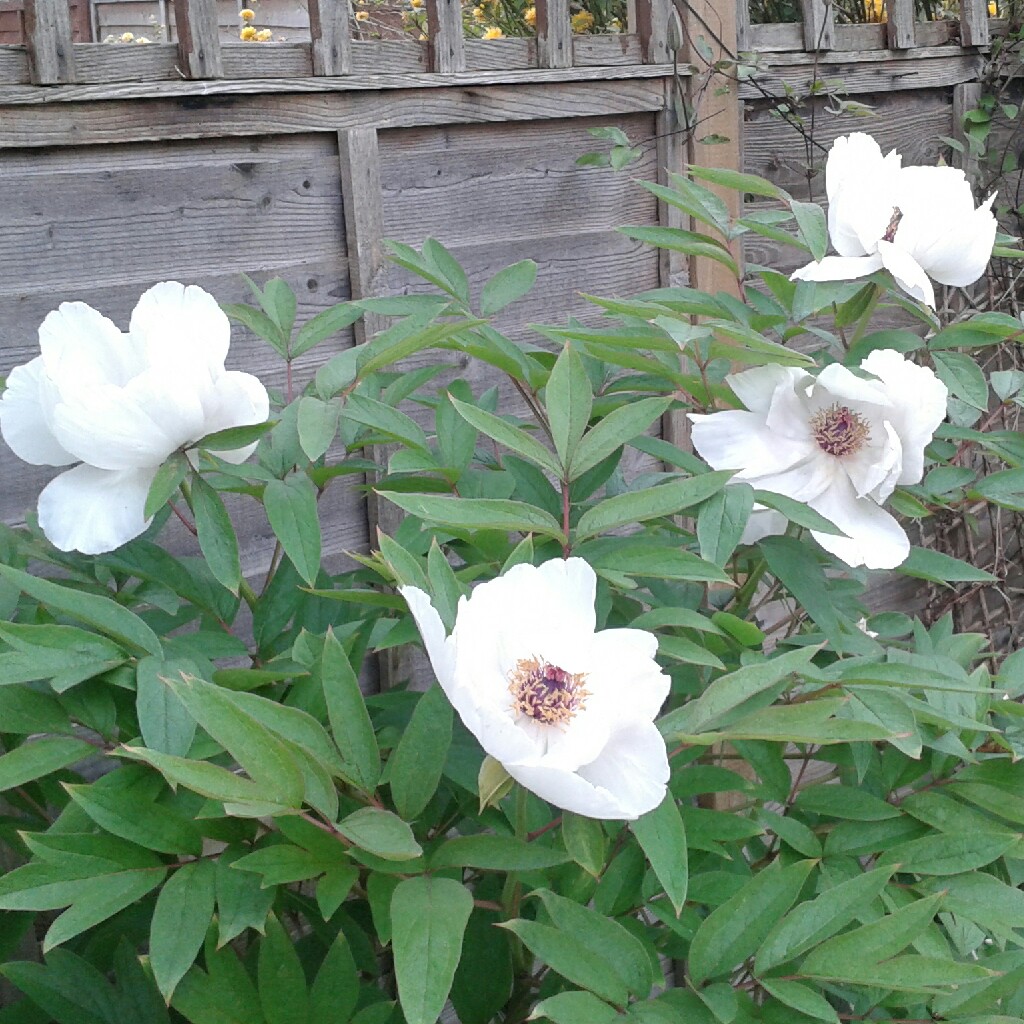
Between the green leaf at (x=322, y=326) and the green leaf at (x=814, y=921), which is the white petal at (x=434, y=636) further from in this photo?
the green leaf at (x=322, y=326)

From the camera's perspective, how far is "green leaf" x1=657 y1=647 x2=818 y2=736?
0.64 m

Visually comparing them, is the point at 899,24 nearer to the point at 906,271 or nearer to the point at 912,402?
the point at 906,271

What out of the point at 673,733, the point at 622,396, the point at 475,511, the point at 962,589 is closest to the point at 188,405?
the point at 475,511

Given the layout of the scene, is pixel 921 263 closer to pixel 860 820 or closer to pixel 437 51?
pixel 860 820

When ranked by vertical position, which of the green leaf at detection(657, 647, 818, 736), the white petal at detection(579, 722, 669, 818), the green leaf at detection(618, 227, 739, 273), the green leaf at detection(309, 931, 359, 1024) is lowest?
the green leaf at detection(309, 931, 359, 1024)

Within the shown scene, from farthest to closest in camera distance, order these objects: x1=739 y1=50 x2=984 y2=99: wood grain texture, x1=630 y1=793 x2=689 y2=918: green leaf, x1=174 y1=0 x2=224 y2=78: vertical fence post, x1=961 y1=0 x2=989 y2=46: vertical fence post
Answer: x1=961 y1=0 x2=989 y2=46: vertical fence post → x1=739 y1=50 x2=984 y2=99: wood grain texture → x1=174 y1=0 x2=224 y2=78: vertical fence post → x1=630 y1=793 x2=689 y2=918: green leaf

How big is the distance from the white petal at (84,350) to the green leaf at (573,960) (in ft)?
1.33

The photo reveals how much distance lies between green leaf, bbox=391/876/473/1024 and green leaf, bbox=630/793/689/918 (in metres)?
0.10

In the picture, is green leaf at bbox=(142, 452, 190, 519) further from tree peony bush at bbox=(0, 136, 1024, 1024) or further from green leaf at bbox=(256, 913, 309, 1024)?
green leaf at bbox=(256, 913, 309, 1024)

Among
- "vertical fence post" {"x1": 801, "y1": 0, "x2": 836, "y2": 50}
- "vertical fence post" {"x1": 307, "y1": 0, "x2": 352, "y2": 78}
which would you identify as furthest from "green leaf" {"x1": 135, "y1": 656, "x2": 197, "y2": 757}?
Result: "vertical fence post" {"x1": 801, "y1": 0, "x2": 836, "y2": 50}

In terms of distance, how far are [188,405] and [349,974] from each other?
35 centimetres

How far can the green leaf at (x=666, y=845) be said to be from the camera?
654 mm

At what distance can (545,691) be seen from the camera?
0.64 m

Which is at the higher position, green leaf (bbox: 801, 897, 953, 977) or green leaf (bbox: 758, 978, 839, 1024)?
green leaf (bbox: 801, 897, 953, 977)
